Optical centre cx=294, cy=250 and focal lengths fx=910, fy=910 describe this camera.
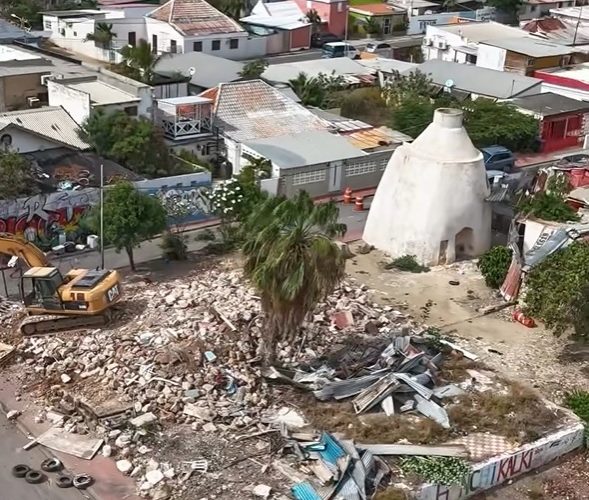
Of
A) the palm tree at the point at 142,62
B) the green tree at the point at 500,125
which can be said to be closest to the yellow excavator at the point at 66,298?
the palm tree at the point at 142,62

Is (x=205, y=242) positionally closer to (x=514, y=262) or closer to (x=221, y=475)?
(x=514, y=262)

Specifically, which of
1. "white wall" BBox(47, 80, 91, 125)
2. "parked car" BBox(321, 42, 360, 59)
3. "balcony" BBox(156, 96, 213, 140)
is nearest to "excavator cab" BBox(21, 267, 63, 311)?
"white wall" BBox(47, 80, 91, 125)

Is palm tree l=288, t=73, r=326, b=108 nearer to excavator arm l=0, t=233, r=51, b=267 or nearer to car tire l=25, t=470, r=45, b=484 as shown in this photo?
excavator arm l=0, t=233, r=51, b=267

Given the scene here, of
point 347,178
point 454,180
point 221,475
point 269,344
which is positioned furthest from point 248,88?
point 221,475

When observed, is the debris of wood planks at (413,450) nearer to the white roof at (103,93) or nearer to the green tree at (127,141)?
the green tree at (127,141)

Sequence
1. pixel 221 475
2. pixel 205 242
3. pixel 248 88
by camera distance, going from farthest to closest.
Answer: pixel 248 88, pixel 205 242, pixel 221 475

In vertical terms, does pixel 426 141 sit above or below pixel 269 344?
above
